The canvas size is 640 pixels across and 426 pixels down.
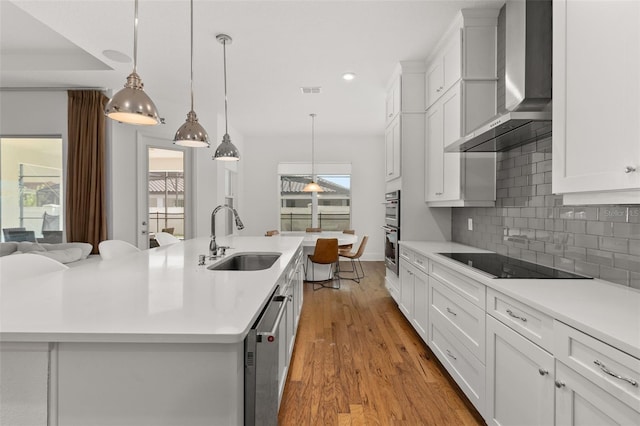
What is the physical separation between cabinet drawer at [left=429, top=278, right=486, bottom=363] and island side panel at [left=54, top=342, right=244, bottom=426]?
4.47ft

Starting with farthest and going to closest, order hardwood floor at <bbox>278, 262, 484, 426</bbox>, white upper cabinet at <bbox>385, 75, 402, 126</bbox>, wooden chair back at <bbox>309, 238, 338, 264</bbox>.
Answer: wooden chair back at <bbox>309, 238, 338, 264</bbox>, white upper cabinet at <bbox>385, 75, 402, 126</bbox>, hardwood floor at <bbox>278, 262, 484, 426</bbox>

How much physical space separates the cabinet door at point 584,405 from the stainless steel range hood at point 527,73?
4.18 feet

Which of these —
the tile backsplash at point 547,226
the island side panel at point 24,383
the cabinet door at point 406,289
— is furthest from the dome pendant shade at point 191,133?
the tile backsplash at point 547,226

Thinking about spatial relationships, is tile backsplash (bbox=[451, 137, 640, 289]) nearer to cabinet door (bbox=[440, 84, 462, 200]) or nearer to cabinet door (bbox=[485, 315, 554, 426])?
cabinet door (bbox=[440, 84, 462, 200])

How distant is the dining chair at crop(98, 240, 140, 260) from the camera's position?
2365 mm

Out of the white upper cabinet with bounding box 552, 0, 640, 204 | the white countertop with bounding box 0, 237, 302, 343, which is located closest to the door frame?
the white countertop with bounding box 0, 237, 302, 343

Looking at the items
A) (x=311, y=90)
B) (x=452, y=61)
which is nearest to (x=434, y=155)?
(x=452, y=61)

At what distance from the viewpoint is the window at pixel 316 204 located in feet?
24.2

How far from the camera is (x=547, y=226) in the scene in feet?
6.68

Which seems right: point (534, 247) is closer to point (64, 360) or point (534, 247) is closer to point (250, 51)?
point (64, 360)

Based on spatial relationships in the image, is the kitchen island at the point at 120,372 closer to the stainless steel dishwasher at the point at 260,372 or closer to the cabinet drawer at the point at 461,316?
the stainless steel dishwasher at the point at 260,372

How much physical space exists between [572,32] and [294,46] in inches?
95.4

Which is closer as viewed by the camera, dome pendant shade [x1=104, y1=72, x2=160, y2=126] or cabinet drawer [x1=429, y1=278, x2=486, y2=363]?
dome pendant shade [x1=104, y1=72, x2=160, y2=126]

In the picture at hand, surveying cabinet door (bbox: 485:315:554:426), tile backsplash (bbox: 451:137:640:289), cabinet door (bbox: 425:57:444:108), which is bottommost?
cabinet door (bbox: 485:315:554:426)
